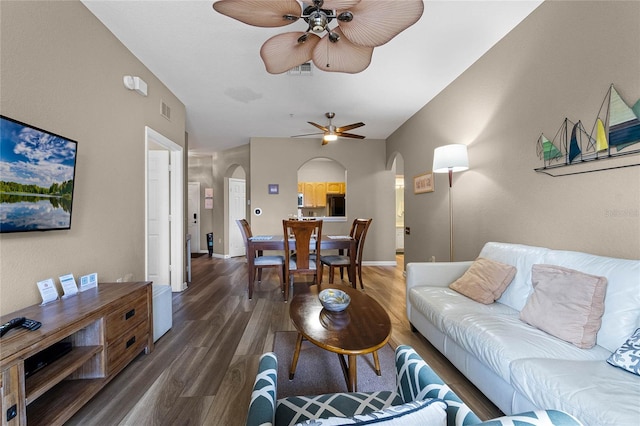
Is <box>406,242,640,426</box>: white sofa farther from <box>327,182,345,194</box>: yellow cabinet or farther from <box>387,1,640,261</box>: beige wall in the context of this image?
<box>327,182,345,194</box>: yellow cabinet

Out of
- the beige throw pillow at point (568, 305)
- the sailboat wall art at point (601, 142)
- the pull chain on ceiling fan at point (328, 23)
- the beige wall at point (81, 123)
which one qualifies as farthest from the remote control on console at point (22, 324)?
the sailboat wall art at point (601, 142)

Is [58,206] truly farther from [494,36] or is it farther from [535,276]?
[494,36]

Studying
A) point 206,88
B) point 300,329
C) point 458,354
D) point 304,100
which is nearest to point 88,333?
point 300,329

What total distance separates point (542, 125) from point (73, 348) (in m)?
3.54

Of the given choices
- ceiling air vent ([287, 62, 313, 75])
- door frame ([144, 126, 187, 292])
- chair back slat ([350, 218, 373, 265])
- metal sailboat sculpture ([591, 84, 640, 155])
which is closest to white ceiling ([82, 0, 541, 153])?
ceiling air vent ([287, 62, 313, 75])

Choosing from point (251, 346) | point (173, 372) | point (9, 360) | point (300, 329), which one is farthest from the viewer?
point (251, 346)

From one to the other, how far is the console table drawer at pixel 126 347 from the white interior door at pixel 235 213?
179 inches

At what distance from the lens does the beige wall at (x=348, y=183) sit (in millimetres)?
5309

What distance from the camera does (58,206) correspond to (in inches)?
64.3

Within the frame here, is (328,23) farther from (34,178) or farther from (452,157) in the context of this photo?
(34,178)

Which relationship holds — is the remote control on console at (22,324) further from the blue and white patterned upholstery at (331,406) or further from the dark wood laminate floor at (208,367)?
the blue and white patterned upholstery at (331,406)

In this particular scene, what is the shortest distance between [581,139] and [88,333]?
3.38m

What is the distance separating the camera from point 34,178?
1.47 meters

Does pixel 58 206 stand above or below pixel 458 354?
above
